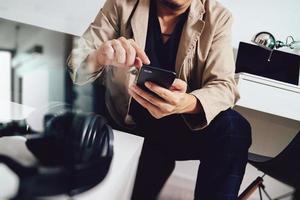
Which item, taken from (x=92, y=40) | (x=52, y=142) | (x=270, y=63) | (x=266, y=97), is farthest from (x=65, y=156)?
(x=270, y=63)

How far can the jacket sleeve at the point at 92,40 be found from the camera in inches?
19.1

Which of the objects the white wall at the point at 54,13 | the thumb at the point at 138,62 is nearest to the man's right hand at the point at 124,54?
the thumb at the point at 138,62

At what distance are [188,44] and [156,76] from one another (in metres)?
0.20

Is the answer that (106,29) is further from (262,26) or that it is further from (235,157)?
(262,26)

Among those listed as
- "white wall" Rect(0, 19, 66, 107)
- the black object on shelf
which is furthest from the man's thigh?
the black object on shelf

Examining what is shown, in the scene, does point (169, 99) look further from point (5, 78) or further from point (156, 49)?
point (5, 78)

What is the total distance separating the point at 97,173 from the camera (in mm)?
344

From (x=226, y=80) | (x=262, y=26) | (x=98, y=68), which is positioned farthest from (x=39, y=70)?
(x=262, y=26)

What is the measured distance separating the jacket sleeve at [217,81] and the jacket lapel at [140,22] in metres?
0.16

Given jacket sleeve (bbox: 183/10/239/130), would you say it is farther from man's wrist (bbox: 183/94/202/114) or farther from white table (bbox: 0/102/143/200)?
white table (bbox: 0/102/143/200)

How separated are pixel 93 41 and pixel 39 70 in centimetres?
15

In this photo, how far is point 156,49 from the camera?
58 centimetres

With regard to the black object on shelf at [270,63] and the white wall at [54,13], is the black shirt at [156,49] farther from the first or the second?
the black object on shelf at [270,63]

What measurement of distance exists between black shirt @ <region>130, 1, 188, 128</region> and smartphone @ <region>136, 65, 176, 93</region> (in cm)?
16
